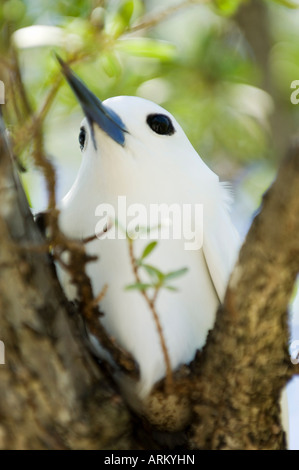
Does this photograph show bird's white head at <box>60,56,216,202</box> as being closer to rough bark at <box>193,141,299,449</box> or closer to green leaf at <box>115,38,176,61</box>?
green leaf at <box>115,38,176,61</box>

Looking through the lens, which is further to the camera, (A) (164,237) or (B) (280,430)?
(A) (164,237)

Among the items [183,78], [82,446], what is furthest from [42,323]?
[183,78]

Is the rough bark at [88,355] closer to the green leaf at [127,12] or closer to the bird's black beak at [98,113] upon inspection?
the bird's black beak at [98,113]

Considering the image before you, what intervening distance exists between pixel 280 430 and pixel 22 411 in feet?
3.39

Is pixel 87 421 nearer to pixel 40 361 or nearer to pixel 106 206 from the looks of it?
pixel 40 361

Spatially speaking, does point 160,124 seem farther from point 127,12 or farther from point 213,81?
point 213,81

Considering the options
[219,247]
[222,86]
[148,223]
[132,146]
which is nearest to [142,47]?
[132,146]

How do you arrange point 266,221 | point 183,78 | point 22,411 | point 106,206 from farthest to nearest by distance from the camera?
point 183,78 < point 106,206 < point 22,411 < point 266,221

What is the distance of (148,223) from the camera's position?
3.49 metres

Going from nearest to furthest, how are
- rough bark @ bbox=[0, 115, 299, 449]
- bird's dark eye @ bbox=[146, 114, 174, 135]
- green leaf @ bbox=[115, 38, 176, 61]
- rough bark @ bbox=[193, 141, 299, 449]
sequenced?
rough bark @ bbox=[193, 141, 299, 449] < rough bark @ bbox=[0, 115, 299, 449] < green leaf @ bbox=[115, 38, 176, 61] < bird's dark eye @ bbox=[146, 114, 174, 135]

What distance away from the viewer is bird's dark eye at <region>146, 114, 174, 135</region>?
378 cm

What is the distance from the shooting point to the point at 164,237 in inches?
139

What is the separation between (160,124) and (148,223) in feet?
1.89

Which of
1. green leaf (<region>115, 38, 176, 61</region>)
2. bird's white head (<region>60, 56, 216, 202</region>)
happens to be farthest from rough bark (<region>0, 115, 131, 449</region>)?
green leaf (<region>115, 38, 176, 61</region>)
